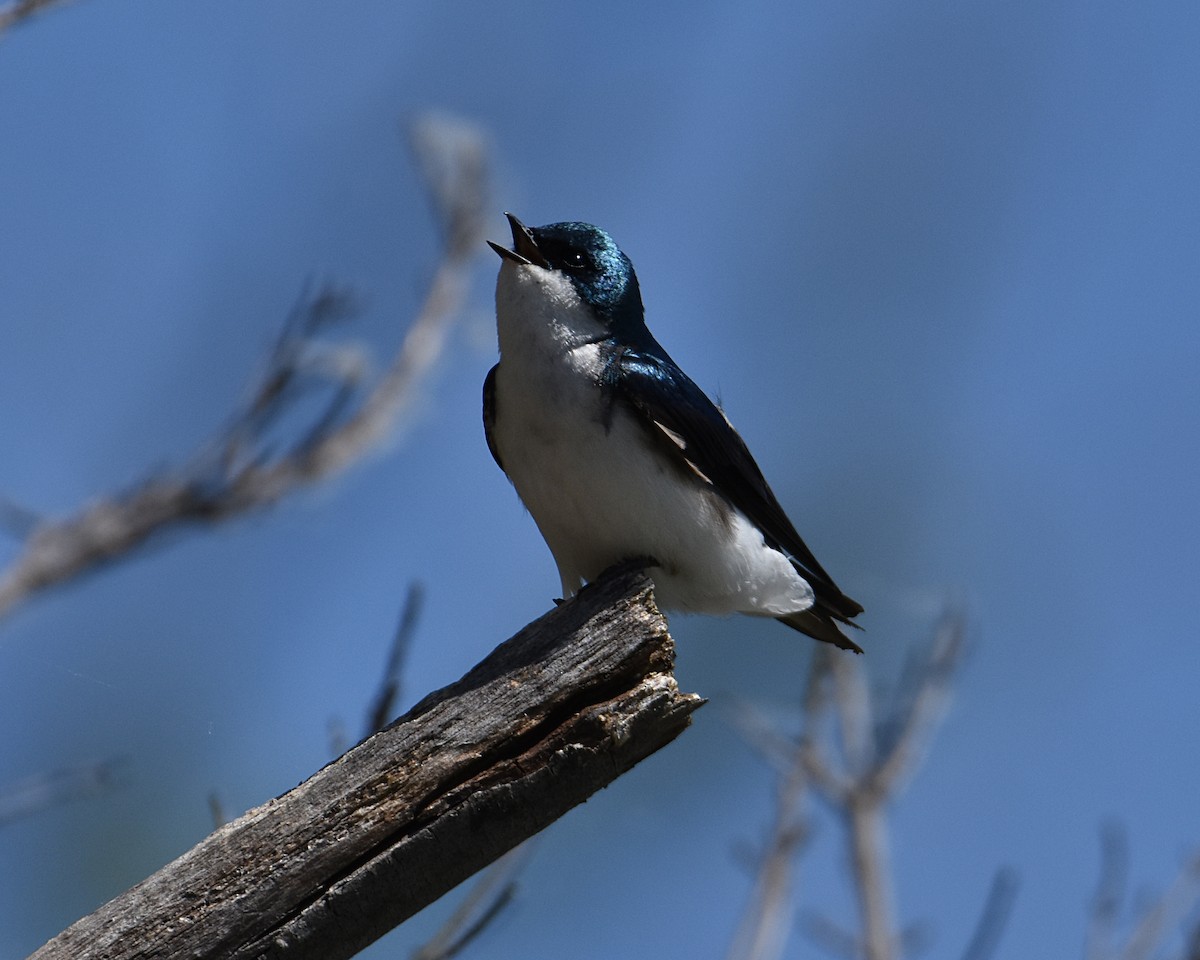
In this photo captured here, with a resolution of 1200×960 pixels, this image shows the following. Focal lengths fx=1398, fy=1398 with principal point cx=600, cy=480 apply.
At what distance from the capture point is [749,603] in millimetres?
4637

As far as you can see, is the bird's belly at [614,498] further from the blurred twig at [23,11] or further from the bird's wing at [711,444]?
the blurred twig at [23,11]

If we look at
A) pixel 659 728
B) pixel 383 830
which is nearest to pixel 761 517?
pixel 659 728

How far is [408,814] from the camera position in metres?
2.83

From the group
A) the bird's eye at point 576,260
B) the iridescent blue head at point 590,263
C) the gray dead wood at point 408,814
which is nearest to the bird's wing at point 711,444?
the iridescent blue head at point 590,263

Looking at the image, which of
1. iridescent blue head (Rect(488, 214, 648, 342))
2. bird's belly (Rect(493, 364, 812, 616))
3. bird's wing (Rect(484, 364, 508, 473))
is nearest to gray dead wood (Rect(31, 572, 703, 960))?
bird's belly (Rect(493, 364, 812, 616))

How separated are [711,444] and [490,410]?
0.77 meters

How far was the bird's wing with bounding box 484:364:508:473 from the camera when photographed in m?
4.66

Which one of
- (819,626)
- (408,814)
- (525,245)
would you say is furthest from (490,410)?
(408,814)

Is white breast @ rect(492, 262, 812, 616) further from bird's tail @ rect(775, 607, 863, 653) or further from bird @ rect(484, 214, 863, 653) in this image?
bird's tail @ rect(775, 607, 863, 653)

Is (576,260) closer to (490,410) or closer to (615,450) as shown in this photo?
(490,410)

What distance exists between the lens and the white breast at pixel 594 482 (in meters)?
4.25

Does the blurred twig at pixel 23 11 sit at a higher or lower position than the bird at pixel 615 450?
higher

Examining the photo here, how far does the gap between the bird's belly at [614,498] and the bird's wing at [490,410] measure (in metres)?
0.12

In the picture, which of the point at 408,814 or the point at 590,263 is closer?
the point at 408,814
